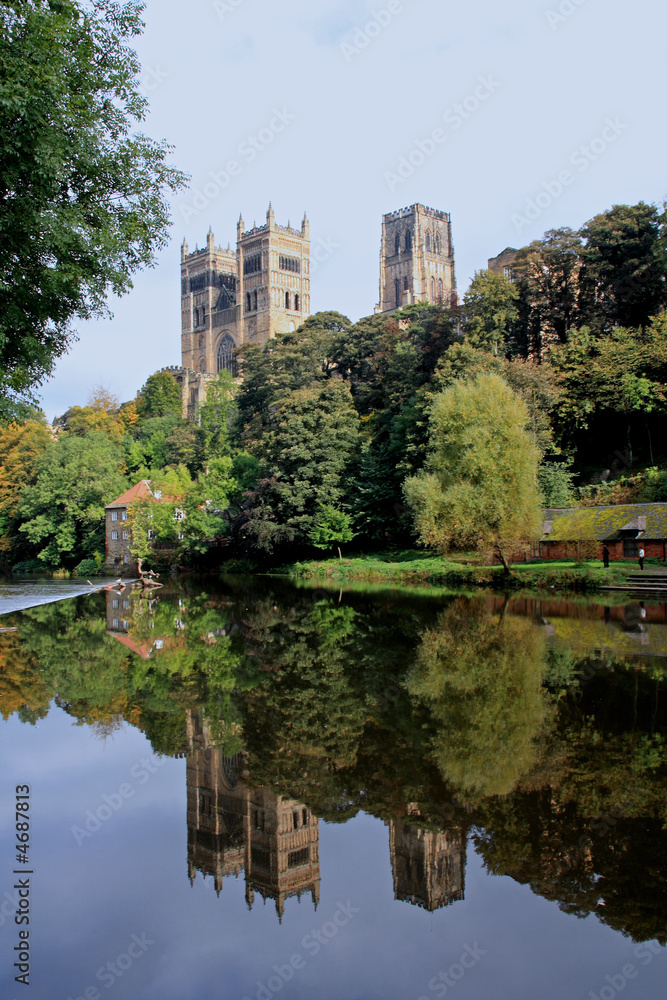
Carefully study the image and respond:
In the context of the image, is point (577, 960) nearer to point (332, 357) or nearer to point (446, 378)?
point (446, 378)

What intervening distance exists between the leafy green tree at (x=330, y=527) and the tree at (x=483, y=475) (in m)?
10.7

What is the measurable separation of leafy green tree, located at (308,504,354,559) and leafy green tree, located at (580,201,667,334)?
17268mm

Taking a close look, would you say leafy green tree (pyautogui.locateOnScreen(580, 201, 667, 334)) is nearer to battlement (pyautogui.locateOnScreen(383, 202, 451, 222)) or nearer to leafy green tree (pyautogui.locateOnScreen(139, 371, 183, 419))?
leafy green tree (pyautogui.locateOnScreen(139, 371, 183, 419))

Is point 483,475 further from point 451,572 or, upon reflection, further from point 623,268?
point 623,268

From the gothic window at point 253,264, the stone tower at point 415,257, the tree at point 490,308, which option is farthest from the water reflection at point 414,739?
the gothic window at point 253,264

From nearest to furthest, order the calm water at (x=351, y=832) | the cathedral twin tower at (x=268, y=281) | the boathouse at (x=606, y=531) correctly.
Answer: the calm water at (x=351, y=832) → the boathouse at (x=606, y=531) → the cathedral twin tower at (x=268, y=281)

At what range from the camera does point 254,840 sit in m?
6.17

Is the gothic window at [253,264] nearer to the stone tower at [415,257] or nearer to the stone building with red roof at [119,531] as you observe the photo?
the stone tower at [415,257]

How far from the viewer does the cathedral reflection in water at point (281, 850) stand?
18.5 feet

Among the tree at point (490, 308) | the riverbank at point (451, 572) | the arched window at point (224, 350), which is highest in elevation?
the arched window at point (224, 350)

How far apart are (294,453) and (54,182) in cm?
3098

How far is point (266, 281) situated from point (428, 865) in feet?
436

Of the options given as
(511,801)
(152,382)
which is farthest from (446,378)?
(152,382)

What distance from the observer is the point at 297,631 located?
1917 cm
